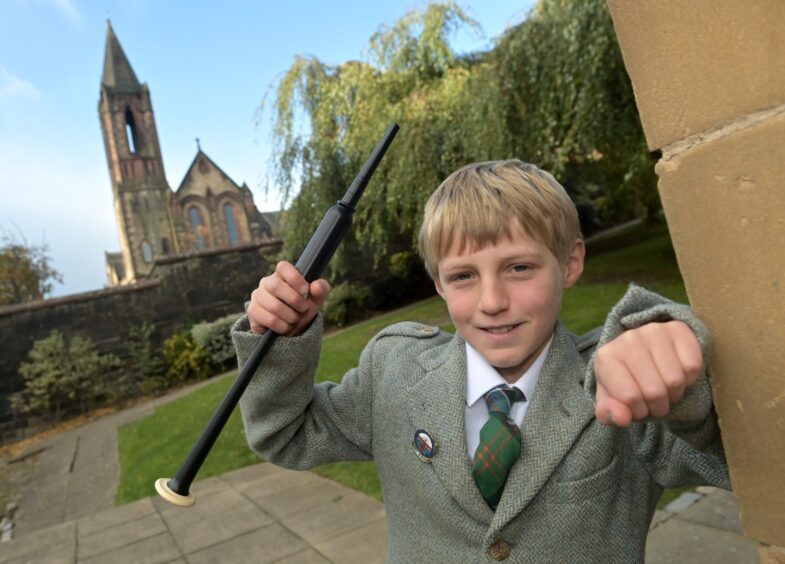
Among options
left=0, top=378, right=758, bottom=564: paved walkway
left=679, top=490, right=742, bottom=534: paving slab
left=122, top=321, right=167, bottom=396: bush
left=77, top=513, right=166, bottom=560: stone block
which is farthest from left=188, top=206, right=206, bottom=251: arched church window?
left=679, top=490, right=742, bottom=534: paving slab

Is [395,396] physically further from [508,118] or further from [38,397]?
[38,397]

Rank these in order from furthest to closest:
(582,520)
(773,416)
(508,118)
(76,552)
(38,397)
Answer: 1. (38,397)
2. (508,118)
3. (76,552)
4. (582,520)
5. (773,416)

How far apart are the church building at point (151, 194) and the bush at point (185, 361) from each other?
34120 mm

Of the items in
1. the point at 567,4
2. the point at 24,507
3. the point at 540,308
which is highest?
the point at 567,4

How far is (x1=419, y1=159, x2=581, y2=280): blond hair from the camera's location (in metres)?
1.14

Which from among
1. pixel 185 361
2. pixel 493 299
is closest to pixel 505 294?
pixel 493 299

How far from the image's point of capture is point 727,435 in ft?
2.48

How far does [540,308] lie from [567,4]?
21.9ft

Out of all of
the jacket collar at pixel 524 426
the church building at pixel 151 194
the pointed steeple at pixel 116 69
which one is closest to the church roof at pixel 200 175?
the church building at pixel 151 194

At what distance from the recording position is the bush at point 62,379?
415 inches

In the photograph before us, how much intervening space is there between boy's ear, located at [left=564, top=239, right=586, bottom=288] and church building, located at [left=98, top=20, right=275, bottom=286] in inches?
1774

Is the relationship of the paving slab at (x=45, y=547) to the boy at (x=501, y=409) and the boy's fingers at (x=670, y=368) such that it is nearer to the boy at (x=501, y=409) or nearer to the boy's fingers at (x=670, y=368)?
the boy at (x=501, y=409)

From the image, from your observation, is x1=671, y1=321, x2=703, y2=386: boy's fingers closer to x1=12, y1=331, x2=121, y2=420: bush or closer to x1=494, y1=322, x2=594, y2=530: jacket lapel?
x1=494, y1=322, x2=594, y2=530: jacket lapel

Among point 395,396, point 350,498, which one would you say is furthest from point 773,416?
point 350,498
